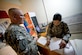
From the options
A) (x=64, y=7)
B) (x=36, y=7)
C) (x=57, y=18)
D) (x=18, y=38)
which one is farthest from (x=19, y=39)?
(x=36, y=7)

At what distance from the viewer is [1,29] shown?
2.19 metres

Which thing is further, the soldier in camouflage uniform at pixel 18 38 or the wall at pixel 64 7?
the wall at pixel 64 7

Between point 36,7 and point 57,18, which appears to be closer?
point 57,18

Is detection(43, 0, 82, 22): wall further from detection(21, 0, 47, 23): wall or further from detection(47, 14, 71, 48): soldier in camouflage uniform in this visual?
detection(47, 14, 71, 48): soldier in camouflage uniform

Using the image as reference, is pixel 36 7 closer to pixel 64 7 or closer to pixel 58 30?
pixel 64 7

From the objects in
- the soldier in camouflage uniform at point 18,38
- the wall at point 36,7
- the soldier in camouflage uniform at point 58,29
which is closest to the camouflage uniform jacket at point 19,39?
the soldier in camouflage uniform at point 18,38

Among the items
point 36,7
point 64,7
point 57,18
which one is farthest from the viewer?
point 36,7

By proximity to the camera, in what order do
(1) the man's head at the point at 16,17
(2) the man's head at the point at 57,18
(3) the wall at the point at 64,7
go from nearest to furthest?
1. (1) the man's head at the point at 16,17
2. (2) the man's head at the point at 57,18
3. (3) the wall at the point at 64,7

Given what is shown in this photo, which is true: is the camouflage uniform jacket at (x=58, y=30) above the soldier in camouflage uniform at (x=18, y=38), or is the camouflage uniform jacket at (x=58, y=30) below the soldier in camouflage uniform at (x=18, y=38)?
below

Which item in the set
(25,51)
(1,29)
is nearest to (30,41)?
(25,51)

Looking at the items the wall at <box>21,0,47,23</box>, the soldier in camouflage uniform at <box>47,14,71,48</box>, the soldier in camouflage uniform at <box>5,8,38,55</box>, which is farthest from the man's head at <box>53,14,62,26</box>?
the wall at <box>21,0,47,23</box>

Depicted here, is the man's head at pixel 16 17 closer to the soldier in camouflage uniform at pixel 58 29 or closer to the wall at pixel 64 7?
the soldier in camouflage uniform at pixel 58 29

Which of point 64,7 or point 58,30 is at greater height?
point 64,7

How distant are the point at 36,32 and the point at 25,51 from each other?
70.3 inches
